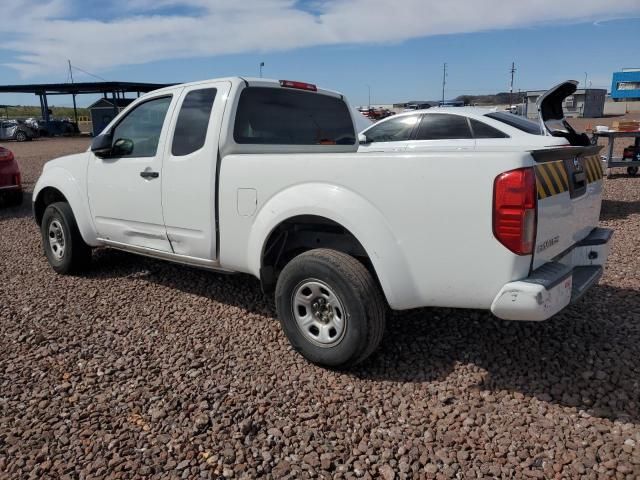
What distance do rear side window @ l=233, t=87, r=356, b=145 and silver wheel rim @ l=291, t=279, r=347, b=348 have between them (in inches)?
54.0

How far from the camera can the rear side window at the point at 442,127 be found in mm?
8281

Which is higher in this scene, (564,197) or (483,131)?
(483,131)

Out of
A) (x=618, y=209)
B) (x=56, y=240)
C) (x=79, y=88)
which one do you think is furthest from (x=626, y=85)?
(x=56, y=240)

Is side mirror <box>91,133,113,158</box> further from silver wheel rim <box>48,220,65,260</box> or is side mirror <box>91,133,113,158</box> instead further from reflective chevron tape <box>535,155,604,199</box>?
reflective chevron tape <box>535,155,604,199</box>

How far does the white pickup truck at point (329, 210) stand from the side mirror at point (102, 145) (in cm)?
1

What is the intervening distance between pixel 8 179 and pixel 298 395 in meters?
9.04

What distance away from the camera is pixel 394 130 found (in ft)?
28.7

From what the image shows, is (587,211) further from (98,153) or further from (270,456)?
(98,153)

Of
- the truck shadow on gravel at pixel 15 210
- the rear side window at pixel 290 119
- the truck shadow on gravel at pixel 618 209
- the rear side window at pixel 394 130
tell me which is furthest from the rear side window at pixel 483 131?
the truck shadow on gravel at pixel 15 210

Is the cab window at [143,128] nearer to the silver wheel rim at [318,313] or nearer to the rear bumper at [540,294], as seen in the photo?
the silver wheel rim at [318,313]

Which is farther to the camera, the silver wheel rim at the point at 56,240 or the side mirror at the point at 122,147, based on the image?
the silver wheel rim at the point at 56,240

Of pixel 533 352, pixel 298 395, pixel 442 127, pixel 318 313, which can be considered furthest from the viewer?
pixel 442 127

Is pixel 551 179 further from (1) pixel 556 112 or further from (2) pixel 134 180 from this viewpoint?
(1) pixel 556 112

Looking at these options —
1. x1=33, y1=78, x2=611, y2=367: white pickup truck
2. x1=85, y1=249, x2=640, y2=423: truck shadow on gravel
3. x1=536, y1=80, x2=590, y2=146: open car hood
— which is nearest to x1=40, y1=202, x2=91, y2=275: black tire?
x1=33, y1=78, x2=611, y2=367: white pickup truck
